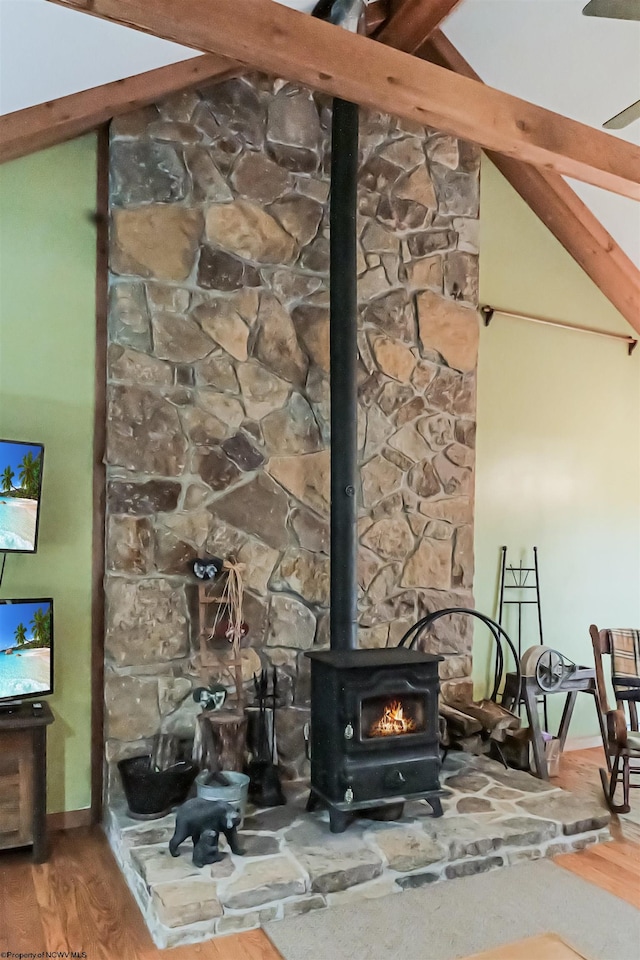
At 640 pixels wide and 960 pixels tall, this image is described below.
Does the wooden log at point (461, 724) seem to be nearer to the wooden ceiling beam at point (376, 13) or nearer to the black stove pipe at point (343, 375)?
the black stove pipe at point (343, 375)

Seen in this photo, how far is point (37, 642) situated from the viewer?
296 cm

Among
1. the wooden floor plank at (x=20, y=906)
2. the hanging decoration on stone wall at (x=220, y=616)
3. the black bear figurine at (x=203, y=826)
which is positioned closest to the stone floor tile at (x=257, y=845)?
the black bear figurine at (x=203, y=826)

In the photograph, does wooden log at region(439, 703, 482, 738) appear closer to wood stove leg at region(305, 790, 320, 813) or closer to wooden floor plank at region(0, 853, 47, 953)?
wood stove leg at region(305, 790, 320, 813)

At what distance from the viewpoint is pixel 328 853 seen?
105 inches

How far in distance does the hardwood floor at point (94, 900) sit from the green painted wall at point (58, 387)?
0.36 meters

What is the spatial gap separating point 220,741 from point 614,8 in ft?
10.2

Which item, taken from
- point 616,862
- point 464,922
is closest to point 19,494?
point 464,922

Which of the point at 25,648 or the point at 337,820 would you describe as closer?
Answer: the point at 337,820

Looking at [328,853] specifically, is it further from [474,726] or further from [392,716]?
[474,726]

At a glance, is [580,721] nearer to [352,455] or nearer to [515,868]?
[515,868]

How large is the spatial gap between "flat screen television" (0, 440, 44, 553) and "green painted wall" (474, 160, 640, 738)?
256 centimetres

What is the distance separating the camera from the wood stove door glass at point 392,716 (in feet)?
9.52

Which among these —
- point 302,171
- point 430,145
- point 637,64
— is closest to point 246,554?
point 302,171

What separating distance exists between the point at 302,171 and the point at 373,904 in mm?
3285
